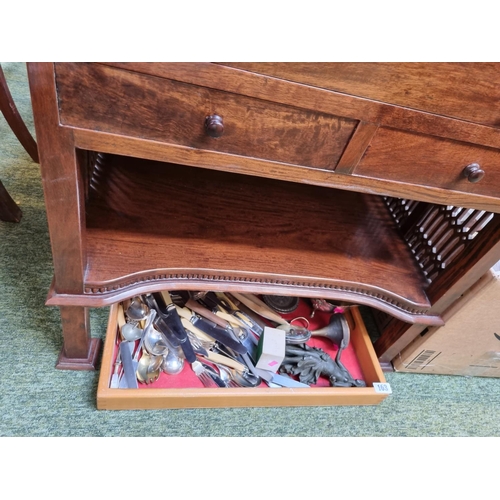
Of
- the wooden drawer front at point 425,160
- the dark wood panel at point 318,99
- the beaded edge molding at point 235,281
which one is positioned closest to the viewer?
the dark wood panel at point 318,99

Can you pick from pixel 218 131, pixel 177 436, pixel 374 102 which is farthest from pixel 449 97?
pixel 177 436

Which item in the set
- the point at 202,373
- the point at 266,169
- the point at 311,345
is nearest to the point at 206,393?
the point at 202,373

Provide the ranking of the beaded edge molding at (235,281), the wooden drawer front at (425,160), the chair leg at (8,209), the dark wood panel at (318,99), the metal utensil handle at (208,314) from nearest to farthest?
the dark wood panel at (318,99), the wooden drawer front at (425,160), the beaded edge molding at (235,281), the metal utensil handle at (208,314), the chair leg at (8,209)

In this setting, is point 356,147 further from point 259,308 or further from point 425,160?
point 259,308

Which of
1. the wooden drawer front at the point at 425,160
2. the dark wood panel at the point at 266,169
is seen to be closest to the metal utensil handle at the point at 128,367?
the dark wood panel at the point at 266,169

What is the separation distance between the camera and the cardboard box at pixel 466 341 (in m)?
0.82

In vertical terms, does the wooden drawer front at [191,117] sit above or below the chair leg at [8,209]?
above

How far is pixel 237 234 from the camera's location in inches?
Answer: 31.6

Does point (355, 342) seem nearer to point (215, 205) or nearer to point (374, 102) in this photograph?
point (215, 205)

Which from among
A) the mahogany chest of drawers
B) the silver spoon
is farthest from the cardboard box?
the silver spoon

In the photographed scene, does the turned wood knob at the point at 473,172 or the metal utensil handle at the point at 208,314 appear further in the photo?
the metal utensil handle at the point at 208,314

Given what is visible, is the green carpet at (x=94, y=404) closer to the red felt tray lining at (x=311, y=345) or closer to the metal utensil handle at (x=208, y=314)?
the red felt tray lining at (x=311, y=345)

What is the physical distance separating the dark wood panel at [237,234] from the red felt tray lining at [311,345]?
236mm

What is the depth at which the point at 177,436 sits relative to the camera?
82cm
